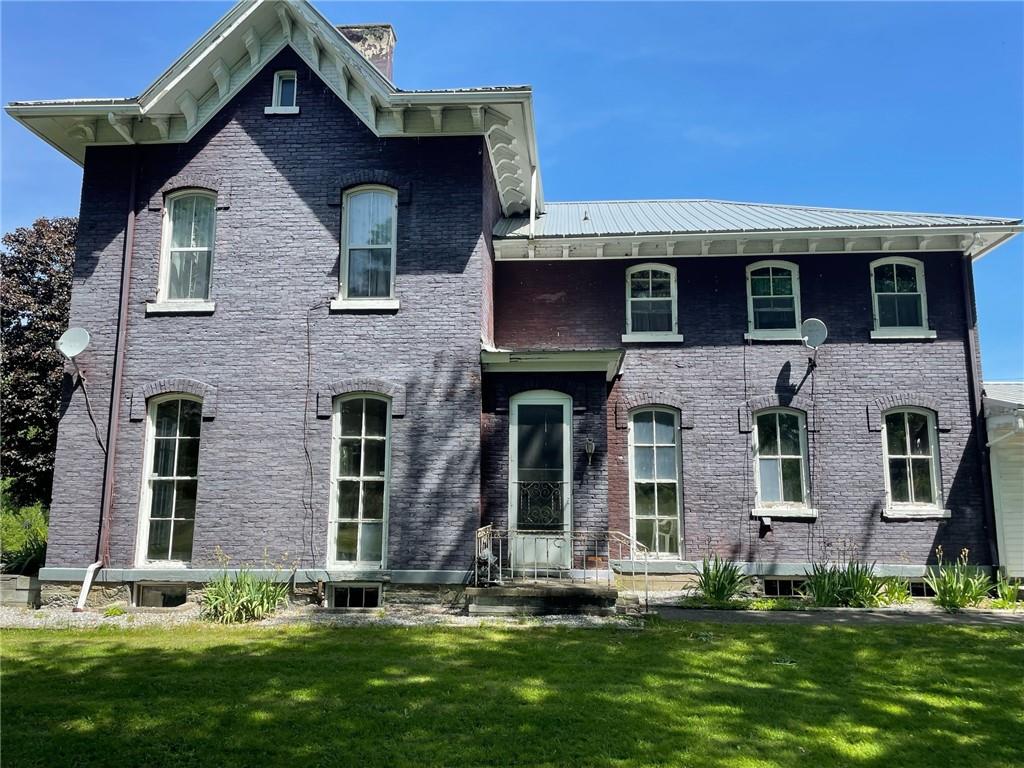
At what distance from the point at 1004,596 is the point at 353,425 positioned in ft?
34.4

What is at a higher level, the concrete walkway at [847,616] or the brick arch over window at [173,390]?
the brick arch over window at [173,390]

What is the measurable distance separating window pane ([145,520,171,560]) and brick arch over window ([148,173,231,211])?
5.06 meters

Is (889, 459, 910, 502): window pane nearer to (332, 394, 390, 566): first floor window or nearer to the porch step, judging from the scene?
the porch step

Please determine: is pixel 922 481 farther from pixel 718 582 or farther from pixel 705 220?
pixel 705 220

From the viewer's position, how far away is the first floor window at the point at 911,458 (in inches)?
518

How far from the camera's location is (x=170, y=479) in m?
11.7

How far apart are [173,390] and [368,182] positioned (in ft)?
14.6

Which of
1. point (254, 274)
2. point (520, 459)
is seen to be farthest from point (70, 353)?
point (520, 459)

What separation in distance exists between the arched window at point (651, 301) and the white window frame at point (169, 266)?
23.6 feet

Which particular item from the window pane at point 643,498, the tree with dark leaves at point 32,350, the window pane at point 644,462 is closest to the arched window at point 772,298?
the window pane at point 644,462

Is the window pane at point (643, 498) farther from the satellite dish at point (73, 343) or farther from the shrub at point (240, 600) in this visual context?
the satellite dish at point (73, 343)

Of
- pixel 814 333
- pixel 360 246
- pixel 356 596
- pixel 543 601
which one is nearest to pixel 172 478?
pixel 356 596

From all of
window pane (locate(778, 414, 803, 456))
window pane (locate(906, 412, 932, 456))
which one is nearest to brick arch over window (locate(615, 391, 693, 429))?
window pane (locate(778, 414, 803, 456))

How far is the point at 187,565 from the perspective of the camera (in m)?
11.4
